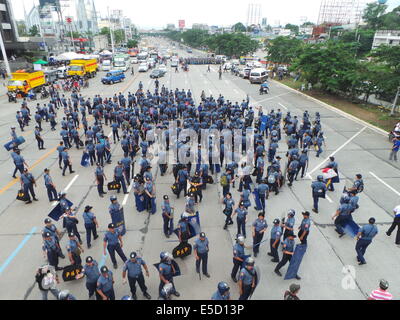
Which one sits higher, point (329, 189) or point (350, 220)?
point (350, 220)

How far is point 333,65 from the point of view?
88.7 ft

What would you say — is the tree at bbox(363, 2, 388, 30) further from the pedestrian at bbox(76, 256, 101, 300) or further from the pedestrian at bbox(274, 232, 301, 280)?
the pedestrian at bbox(76, 256, 101, 300)

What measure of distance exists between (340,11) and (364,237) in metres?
184

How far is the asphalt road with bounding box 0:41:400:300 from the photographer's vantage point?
730 centimetres

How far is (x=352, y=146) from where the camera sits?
673 inches

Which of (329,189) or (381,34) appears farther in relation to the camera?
(381,34)

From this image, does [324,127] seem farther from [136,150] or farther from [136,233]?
[136,233]

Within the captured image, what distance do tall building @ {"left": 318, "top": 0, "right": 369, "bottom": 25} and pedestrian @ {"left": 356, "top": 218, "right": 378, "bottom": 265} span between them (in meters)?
174

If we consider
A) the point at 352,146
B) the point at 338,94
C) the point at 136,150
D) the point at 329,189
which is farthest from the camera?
the point at 338,94

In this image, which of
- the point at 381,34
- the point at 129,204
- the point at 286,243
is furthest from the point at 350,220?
the point at 381,34

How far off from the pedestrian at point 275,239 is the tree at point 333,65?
2256 centimetres

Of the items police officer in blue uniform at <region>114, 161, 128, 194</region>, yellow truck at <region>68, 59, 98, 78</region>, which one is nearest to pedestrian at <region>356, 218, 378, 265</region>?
police officer in blue uniform at <region>114, 161, 128, 194</region>

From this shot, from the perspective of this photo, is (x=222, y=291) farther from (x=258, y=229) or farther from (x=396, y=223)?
(x=396, y=223)

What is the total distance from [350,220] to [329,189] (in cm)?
330
